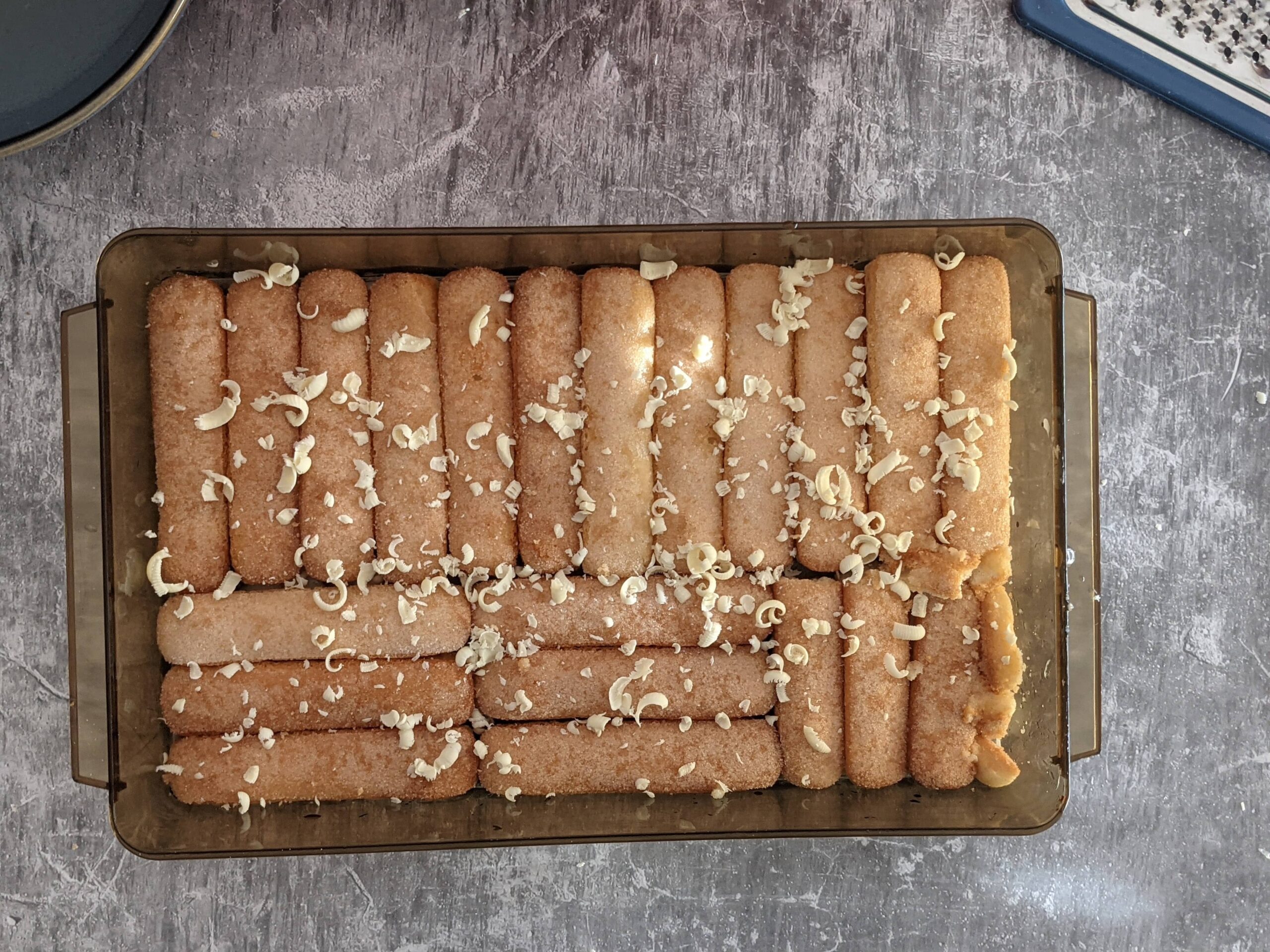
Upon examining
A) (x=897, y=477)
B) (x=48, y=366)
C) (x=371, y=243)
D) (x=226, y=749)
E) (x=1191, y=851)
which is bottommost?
(x=1191, y=851)

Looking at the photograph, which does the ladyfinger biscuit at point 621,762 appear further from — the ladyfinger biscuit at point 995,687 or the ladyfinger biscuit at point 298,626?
the ladyfinger biscuit at point 995,687

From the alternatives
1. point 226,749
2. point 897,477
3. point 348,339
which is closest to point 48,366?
point 348,339

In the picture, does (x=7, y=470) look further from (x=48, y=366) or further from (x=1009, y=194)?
(x=1009, y=194)

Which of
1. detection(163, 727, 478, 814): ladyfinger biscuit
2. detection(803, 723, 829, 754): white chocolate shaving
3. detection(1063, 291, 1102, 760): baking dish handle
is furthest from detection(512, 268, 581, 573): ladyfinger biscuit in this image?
detection(1063, 291, 1102, 760): baking dish handle

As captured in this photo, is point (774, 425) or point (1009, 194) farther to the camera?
point (1009, 194)

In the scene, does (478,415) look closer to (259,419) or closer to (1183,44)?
(259,419)

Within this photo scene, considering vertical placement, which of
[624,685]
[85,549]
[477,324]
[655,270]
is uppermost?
[655,270]

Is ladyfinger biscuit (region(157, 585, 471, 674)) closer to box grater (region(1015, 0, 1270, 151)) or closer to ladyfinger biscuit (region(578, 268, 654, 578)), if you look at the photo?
ladyfinger biscuit (region(578, 268, 654, 578))

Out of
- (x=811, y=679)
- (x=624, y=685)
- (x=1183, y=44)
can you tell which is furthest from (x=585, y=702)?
(x=1183, y=44)
